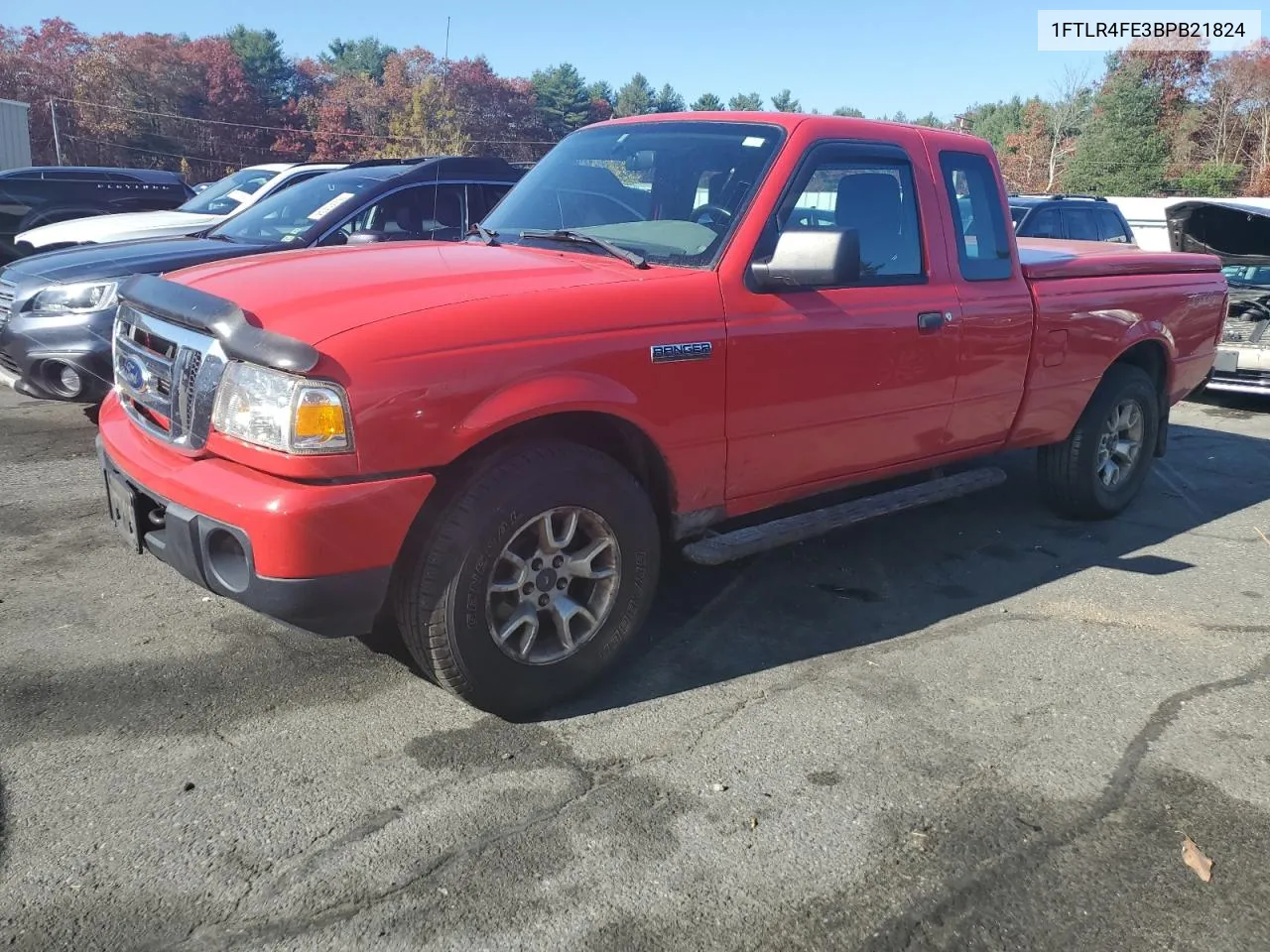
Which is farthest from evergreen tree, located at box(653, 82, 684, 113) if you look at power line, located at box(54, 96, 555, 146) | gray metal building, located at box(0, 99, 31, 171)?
gray metal building, located at box(0, 99, 31, 171)

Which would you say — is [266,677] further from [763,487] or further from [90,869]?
[763,487]

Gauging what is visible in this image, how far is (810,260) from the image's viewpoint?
11.7ft

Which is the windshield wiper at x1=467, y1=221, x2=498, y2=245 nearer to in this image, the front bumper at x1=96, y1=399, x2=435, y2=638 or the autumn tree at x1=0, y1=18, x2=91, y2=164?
the front bumper at x1=96, y1=399, x2=435, y2=638

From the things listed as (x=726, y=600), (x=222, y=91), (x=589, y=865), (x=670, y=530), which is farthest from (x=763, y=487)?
(x=222, y=91)

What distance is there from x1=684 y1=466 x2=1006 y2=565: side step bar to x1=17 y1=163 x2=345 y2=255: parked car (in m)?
6.42

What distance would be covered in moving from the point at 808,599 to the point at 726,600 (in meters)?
0.37

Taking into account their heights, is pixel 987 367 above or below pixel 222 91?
below

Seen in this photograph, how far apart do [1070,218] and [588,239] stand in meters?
9.56

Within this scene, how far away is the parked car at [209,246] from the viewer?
6.13 meters

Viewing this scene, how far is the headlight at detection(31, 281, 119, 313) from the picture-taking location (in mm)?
6195

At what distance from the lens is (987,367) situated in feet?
15.2

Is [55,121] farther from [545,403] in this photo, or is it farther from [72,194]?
→ [545,403]

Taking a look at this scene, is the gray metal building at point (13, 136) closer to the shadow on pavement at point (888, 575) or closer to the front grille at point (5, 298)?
the front grille at point (5, 298)

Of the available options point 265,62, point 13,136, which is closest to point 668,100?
point 265,62
